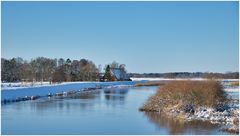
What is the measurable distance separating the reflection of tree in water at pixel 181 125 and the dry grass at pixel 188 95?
2.14 m

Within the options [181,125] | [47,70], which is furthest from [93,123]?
[47,70]

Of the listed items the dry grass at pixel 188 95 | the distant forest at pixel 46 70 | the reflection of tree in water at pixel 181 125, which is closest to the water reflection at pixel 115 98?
the dry grass at pixel 188 95

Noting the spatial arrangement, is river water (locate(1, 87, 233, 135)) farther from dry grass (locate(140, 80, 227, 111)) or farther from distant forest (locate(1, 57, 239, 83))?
distant forest (locate(1, 57, 239, 83))

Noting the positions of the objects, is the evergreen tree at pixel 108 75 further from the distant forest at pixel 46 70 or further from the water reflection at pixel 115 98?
the water reflection at pixel 115 98

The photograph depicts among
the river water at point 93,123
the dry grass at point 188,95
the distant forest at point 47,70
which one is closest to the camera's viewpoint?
the river water at point 93,123

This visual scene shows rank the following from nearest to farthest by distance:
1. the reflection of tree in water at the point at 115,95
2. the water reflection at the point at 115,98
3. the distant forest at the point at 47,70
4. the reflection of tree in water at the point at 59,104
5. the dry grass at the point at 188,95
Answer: the dry grass at the point at 188,95 → the reflection of tree in water at the point at 59,104 → the water reflection at the point at 115,98 → the reflection of tree in water at the point at 115,95 → the distant forest at the point at 47,70

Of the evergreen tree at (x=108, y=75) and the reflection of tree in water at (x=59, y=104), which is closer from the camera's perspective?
the reflection of tree in water at (x=59, y=104)

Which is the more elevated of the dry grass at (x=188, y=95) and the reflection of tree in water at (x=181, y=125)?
the dry grass at (x=188, y=95)

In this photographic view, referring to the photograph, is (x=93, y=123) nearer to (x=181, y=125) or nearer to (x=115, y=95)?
(x=181, y=125)

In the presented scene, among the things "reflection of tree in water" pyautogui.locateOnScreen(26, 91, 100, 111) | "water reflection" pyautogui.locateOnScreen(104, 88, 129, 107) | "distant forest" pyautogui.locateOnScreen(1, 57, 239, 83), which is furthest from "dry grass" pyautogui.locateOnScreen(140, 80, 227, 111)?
"distant forest" pyautogui.locateOnScreen(1, 57, 239, 83)

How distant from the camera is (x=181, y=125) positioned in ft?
53.8

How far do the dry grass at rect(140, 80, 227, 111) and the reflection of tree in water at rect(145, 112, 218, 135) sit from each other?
7.01 feet

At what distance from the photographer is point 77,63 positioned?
80.3 m

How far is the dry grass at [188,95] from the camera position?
20.7m
